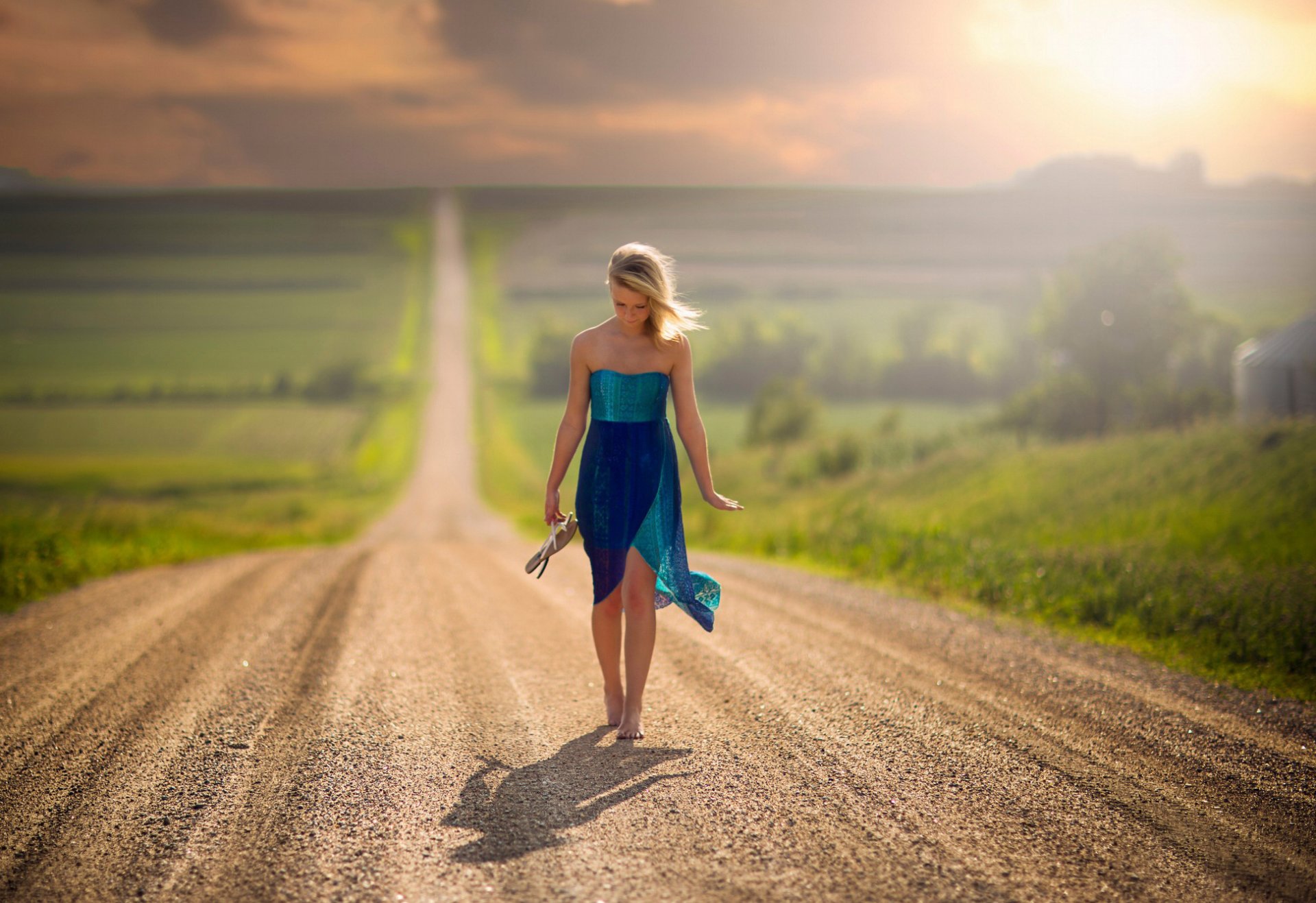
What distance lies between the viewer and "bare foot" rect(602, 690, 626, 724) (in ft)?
16.0

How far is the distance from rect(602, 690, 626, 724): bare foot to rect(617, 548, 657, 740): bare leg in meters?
0.09

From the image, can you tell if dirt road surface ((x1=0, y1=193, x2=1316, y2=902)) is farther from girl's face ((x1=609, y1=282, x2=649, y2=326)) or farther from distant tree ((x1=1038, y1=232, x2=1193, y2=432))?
distant tree ((x1=1038, y1=232, x2=1193, y2=432))

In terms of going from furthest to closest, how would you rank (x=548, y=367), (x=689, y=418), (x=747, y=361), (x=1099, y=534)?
(x=747, y=361), (x=548, y=367), (x=1099, y=534), (x=689, y=418)

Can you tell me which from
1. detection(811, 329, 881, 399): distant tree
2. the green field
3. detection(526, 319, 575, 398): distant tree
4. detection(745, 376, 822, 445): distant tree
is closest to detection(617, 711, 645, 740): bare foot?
the green field

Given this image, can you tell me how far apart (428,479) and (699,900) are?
172ft

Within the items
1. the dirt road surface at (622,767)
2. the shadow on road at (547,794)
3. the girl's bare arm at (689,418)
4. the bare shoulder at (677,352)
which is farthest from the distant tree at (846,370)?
the shadow on road at (547,794)

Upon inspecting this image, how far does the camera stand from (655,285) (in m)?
4.49

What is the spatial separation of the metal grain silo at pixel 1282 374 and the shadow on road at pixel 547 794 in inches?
1635

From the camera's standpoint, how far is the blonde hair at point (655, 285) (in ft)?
14.7

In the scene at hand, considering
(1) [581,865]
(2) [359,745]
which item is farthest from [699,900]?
(2) [359,745]

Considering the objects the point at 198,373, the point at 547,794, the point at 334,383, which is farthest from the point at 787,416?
the point at 198,373

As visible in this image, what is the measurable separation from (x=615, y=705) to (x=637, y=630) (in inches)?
18.0

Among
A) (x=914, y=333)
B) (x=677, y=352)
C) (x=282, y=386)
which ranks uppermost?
(x=914, y=333)

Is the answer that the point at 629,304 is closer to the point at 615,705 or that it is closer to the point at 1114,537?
the point at 615,705
